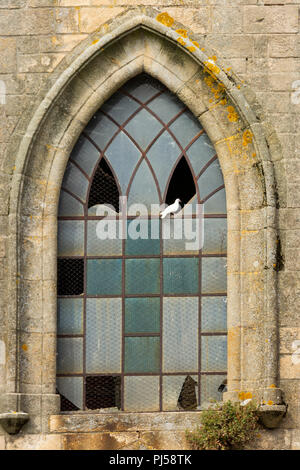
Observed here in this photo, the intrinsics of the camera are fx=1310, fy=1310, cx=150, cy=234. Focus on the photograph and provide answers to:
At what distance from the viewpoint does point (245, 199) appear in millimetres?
12391

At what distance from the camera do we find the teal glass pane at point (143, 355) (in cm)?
1241

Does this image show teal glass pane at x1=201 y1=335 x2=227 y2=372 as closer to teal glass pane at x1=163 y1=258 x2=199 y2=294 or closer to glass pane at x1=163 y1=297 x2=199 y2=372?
glass pane at x1=163 y1=297 x2=199 y2=372

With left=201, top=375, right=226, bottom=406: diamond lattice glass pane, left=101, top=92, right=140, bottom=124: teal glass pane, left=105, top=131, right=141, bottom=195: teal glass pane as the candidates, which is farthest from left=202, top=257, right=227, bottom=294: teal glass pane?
left=101, top=92, right=140, bottom=124: teal glass pane

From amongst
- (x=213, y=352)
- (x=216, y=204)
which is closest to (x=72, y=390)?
(x=213, y=352)

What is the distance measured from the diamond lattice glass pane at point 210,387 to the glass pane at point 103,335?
817 mm

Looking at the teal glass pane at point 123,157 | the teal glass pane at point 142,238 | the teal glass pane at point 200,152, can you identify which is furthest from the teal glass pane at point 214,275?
the teal glass pane at point 123,157

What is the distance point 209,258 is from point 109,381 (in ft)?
4.95

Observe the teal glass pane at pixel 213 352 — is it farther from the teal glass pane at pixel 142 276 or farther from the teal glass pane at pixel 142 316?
the teal glass pane at pixel 142 276

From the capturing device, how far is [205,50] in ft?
40.9

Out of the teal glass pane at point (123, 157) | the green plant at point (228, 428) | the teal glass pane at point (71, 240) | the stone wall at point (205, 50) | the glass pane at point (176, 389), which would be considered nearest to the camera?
the green plant at point (228, 428)

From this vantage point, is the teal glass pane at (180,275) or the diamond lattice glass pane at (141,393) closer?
the diamond lattice glass pane at (141,393)

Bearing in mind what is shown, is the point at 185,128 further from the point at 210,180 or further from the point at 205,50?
the point at 205,50

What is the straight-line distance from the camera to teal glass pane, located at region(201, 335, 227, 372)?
12.4 meters

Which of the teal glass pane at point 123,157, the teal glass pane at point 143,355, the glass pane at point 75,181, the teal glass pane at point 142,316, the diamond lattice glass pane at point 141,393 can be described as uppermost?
the teal glass pane at point 123,157
